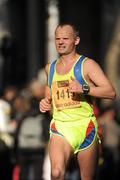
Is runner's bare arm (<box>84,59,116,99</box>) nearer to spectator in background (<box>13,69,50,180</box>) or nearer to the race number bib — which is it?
the race number bib

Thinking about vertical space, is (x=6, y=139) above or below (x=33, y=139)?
below

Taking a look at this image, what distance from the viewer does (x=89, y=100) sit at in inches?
395

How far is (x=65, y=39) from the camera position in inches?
392

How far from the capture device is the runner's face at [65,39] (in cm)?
994

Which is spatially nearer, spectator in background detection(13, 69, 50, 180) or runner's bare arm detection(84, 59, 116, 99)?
runner's bare arm detection(84, 59, 116, 99)

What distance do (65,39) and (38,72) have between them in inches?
613

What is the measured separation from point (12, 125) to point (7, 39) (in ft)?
46.8

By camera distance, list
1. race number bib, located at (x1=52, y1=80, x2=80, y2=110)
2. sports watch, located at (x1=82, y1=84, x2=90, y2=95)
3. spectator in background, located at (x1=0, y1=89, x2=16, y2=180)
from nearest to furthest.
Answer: sports watch, located at (x1=82, y1=84, x2=90, y2=95) → race number bib, located at (x1=52, y1=80, x2=80, y2=110) → spectator in background, located at (x1=0, y1=89, x2=16, y2=180)

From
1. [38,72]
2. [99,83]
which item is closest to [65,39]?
[99,83]

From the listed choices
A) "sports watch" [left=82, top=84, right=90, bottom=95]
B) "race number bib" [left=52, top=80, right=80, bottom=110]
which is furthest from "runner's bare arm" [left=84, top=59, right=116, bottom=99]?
"race number bib" [left=52, top=80, right=80, bottom=110]

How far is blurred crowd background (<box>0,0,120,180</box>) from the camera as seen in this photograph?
13.7 metres

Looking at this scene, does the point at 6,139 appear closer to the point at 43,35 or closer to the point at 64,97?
the point at 64,97

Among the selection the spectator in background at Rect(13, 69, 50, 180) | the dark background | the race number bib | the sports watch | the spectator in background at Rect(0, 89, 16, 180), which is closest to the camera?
the sports watch

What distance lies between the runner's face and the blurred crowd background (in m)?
1.68
